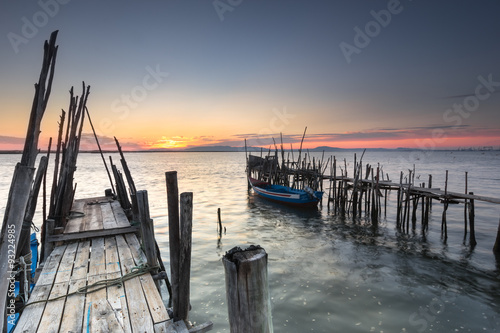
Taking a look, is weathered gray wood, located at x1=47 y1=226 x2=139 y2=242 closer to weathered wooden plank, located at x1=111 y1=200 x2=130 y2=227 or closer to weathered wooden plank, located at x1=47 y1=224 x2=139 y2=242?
weathered wooden plank, located at x1=47 y1=224 x2=139 y2=242

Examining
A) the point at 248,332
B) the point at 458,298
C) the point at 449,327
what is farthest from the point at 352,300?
the point at 248,332

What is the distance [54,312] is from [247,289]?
355 centimetres

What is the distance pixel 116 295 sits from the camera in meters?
4.12

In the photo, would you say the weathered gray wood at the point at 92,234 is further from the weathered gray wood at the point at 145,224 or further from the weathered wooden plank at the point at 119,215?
the weathered gray wood at the point at 145,224

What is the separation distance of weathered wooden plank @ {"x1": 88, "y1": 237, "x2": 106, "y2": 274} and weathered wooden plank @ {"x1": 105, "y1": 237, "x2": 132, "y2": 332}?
9cm

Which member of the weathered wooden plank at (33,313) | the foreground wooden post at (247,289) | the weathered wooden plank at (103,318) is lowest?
the weathered wooden plank at (103,318)

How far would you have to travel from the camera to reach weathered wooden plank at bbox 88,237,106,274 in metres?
4.95

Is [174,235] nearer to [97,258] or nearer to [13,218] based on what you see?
[13,218]

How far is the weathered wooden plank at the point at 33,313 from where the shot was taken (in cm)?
335
